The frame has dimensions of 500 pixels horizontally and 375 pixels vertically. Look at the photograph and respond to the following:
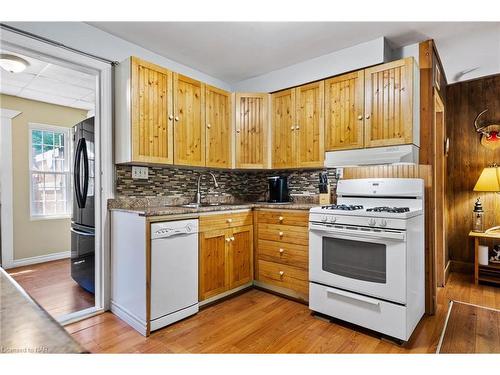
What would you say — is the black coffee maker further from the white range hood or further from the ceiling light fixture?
the ceiling light fixture

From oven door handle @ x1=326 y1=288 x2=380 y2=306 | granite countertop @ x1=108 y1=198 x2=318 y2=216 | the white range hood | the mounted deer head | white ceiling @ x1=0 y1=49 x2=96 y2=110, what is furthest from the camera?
the mounted deer head

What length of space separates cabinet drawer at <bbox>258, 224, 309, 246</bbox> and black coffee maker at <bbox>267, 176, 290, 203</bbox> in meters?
0.52

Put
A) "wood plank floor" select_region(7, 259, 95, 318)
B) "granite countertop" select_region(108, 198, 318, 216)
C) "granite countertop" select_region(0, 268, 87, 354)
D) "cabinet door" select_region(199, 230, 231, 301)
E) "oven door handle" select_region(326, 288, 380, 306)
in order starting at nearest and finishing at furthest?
"granite countertop" select_region(0, 268, 87, 354) < "oven door handle" select_region(326, 288, 380, 306) < "granite countertop" select_region(108, 198, 318, 216) < "cabinet door" select_region(199, 230, 231, 301) < "wood plank floor" select_region(7, 259, 95, 318)

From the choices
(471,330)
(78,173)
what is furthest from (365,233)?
(78,173)

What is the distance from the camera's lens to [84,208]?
2.75 m

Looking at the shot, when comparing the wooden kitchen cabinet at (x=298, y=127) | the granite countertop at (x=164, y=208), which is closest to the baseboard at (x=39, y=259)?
the granite countertop at (x=164, y=208)

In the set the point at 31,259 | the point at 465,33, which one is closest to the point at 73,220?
the point at 31,259

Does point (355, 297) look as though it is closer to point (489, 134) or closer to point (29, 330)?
point (29, 330)

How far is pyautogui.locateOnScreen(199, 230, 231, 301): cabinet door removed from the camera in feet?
7.97

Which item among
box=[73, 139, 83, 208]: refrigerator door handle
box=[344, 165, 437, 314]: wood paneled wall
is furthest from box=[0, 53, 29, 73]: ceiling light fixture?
box=[344, 165, 437, 314]: wood paneled wall

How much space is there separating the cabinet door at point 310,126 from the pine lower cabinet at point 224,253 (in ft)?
2.79
